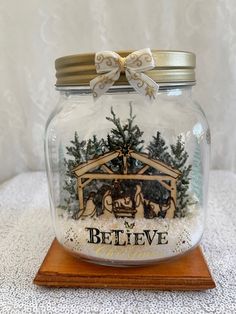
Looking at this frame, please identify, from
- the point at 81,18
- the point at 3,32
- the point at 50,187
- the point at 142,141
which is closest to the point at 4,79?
the point at 3,32

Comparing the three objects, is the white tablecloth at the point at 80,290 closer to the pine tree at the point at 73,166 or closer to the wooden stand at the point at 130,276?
the wooden stand at the point at 130,276

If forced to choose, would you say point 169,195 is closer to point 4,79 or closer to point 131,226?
point 131,226

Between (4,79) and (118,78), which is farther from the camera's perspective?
(4,79)

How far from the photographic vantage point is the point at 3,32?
0.95 m

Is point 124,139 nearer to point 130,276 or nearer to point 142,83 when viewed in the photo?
point 142,83

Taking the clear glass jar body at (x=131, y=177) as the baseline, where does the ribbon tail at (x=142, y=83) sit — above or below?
above

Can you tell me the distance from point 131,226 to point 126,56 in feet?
0.78

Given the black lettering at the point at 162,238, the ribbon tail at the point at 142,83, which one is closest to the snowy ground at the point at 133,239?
the black lettering at the point at 162,238

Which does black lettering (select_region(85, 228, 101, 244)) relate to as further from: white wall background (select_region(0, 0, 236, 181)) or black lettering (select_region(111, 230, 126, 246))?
white wall background (select_region(0, 0, 236, 181))

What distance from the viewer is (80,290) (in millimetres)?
492

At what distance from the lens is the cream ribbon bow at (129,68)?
0.43m

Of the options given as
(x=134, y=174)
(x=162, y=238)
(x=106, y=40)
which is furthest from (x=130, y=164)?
(x=106, y=40)

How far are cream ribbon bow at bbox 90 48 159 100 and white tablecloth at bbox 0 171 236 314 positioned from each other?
0.93ft

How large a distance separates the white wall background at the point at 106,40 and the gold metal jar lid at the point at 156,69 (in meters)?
0.48
